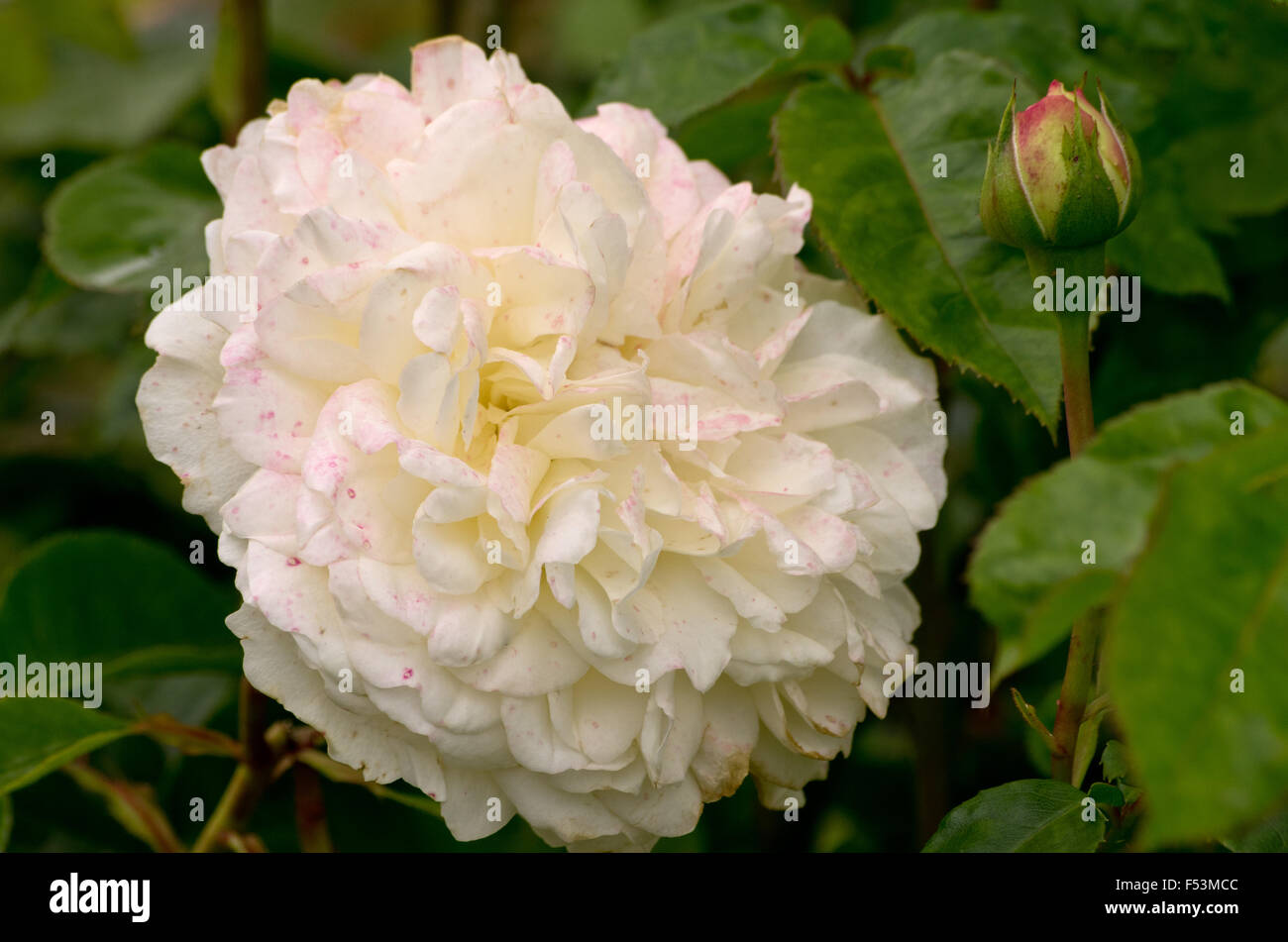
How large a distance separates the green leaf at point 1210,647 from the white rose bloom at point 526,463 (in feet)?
0.69

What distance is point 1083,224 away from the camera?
0.53m

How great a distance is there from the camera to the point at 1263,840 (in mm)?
535

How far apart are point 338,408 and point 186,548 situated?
0.69 m

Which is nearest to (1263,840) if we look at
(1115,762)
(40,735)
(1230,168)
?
(1115,762)

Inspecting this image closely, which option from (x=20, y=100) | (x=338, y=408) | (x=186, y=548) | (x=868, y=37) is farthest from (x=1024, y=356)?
(x=20, y=100)

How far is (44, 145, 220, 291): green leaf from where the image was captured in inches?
29.6

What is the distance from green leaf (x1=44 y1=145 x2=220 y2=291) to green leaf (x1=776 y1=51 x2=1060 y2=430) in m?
0.37

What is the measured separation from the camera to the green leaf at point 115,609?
81 centimetres

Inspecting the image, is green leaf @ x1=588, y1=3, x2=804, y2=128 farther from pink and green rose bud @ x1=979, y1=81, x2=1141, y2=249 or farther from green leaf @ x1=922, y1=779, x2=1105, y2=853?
green leaf @ x1=922, y1=779, x2=1105, y2=853

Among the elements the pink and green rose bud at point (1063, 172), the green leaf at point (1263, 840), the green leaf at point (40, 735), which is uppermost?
the pink and green rose bud at point (1063, 172)

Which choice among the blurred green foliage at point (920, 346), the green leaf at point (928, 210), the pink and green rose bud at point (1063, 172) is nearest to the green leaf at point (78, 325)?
the blurred green foliage at point (920, 346)

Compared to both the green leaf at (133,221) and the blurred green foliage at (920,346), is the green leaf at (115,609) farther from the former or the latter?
the green leaf at (133,221)
